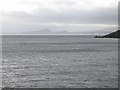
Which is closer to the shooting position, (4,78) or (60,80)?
(60,80)

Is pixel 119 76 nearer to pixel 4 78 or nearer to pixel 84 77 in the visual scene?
pixel 84 77

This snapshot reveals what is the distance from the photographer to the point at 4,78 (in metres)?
41.0

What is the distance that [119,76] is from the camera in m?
39.7

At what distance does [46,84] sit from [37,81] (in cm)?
273

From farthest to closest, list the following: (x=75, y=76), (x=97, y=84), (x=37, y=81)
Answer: (x=75, y=76), (x=37, y=81), (x=97, y=84)

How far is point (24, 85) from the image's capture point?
35062 millimetres

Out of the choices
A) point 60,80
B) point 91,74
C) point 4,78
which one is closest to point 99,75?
point 91,74

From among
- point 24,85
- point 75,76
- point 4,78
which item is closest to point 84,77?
point 75,76

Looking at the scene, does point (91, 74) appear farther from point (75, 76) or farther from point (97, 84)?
point (97, 84)

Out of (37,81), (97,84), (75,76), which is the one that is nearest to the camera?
(97,84)

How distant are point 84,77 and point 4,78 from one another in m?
12.0

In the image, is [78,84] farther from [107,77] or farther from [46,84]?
[107,77]

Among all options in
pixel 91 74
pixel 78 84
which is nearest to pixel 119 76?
pixel 91 74

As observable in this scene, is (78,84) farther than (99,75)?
No
